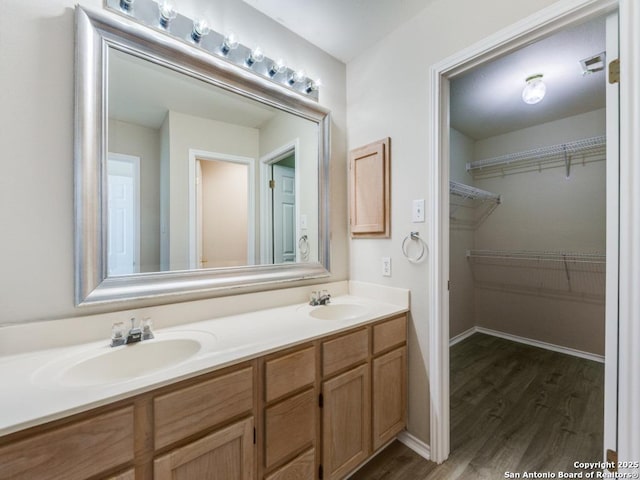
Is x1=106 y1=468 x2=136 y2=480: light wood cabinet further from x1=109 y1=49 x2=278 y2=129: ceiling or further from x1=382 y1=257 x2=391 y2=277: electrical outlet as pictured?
x1=382 y1=257 x2=391 y2=277: electrical outlet

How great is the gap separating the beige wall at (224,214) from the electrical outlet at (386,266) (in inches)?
33.9

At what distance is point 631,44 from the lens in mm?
1000

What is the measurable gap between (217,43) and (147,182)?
0.81 m

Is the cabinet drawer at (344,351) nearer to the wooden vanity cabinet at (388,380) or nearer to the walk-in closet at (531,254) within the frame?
the wooden vanity cabinet at (388,380)

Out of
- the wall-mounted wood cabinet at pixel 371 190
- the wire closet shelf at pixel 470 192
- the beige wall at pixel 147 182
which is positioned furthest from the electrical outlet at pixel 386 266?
the wire closet shelf at pixel 470 192

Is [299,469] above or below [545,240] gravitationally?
below

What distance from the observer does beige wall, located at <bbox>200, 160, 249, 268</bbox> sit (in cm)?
150

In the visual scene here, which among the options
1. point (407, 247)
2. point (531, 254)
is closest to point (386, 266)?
point (407, 247)

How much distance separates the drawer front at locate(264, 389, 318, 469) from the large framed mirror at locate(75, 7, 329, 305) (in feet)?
2.16

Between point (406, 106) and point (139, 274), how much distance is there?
1689 millimetres

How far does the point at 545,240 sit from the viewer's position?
119 inches

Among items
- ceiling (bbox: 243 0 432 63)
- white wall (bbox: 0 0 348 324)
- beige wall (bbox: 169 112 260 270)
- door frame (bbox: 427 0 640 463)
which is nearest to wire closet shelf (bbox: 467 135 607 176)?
door frame (bbox: 427 0 640 463)

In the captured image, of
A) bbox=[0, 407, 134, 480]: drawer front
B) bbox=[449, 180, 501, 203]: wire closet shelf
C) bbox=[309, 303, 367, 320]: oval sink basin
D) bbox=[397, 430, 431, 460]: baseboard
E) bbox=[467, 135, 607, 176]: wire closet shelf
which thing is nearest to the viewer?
bbox=[0, 407, 134, 480]: drawer front

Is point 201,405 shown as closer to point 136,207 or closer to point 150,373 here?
point 150,373
